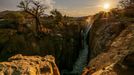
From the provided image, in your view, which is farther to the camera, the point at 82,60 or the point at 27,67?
the point at 82,60

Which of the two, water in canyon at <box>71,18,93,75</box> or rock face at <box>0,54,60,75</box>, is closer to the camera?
rock face at <box>0,54,60,75</box>

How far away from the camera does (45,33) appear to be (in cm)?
4712

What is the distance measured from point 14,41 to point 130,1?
2861 cm

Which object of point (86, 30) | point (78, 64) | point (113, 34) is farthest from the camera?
point (86, 30)

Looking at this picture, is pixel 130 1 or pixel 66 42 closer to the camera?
pixel 66 42

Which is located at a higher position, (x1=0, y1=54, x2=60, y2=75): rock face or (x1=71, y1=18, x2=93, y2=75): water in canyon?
(x1=0, y1=54, x2=60, y2=75): rock face

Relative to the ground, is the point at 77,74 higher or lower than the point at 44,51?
lower

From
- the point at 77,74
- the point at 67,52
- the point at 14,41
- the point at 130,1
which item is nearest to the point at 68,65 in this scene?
the point at 67,52

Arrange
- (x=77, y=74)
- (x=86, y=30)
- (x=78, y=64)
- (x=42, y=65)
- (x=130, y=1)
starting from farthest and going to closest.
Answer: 1. (x=130, y=1)
2. (x=86, y=30)
3. (x=78, y=64)
4. (x=77, y=74)
5. (x=42, y=65)

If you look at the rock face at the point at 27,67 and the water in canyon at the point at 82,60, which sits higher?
the rock face at the point at 27,67

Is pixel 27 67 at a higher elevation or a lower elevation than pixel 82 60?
higher

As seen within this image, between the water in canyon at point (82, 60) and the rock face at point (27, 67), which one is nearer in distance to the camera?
the rock face at point (27, 67)

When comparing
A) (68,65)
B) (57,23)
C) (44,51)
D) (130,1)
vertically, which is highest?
(130,1)

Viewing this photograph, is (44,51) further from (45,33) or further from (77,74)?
(77,74)
